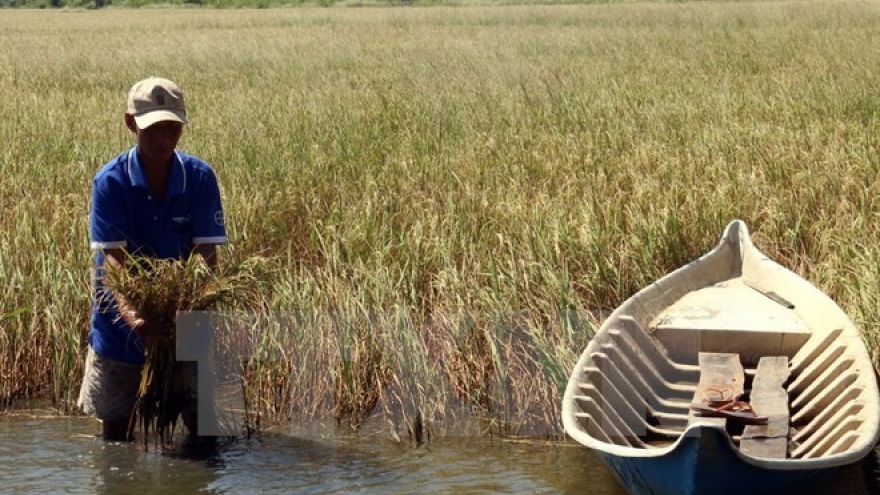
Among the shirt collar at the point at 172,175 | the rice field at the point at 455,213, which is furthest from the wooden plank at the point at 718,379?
the shirt collar at the point at 172,175

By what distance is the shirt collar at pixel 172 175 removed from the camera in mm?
5250

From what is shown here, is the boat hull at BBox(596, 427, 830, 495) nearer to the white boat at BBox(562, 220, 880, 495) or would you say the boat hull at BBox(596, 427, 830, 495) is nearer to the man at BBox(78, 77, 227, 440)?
the white boat at BBox(562, 220, 880, 495)

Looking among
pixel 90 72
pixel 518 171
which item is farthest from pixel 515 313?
pixel 90 72

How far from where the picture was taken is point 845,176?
27.2 ft

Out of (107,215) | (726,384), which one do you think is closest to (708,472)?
(726,384)

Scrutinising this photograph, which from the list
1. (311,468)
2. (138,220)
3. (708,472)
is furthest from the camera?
(311,468)

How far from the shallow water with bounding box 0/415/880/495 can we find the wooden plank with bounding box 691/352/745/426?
0.51 meters

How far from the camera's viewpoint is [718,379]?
19.4 ft

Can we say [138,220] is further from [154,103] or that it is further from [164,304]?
[154,103]

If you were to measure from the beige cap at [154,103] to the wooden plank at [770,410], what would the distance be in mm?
2494

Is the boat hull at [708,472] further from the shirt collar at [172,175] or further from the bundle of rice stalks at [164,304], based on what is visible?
the shirt collar at [172,175]

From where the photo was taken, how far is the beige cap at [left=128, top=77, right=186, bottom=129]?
200 inches

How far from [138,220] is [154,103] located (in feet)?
1.65

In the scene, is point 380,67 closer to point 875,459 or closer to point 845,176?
point 845,176
